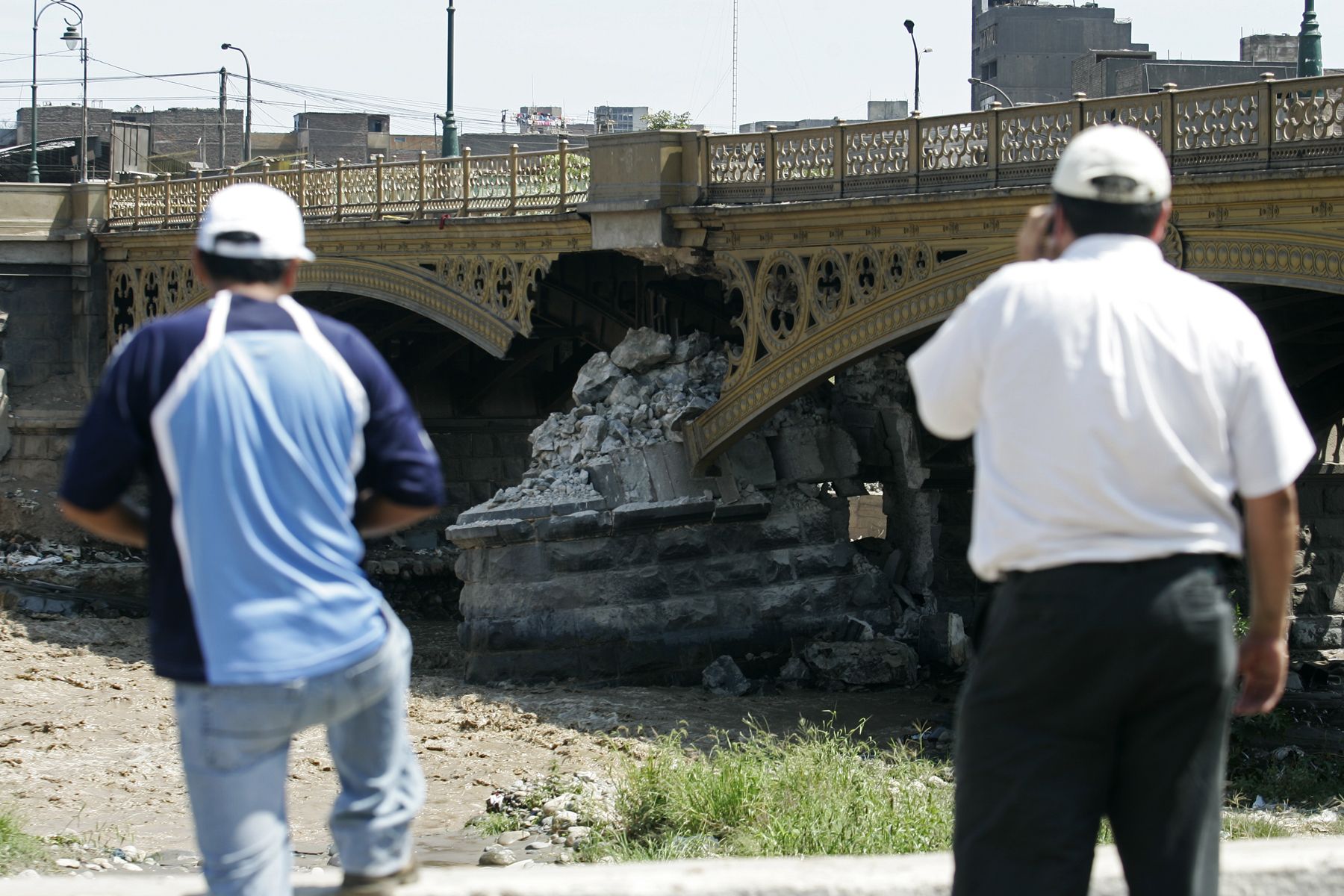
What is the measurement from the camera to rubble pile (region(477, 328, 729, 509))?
16.9m

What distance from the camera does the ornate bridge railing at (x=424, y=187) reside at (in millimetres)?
17656

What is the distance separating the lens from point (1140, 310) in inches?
111

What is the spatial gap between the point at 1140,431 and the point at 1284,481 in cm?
29

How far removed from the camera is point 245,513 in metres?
2.84

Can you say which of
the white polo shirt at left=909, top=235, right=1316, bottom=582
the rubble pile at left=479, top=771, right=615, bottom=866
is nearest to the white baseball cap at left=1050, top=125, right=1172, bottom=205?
the white polo shirt at left=909, top=235, right=1316, bottom=582

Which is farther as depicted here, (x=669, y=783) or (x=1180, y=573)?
(x=669, y=783)

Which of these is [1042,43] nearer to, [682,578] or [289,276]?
[682,578]

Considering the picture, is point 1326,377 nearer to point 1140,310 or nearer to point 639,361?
point 639,361

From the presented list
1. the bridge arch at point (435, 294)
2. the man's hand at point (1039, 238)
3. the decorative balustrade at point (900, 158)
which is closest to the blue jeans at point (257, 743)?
the man's hand at point (1039, 238)

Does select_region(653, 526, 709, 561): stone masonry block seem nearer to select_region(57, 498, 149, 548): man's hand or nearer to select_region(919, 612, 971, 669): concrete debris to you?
select_region(919, 612, 971, 669): concrete debris

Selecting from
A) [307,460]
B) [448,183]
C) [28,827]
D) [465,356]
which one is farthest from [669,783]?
[465,356]

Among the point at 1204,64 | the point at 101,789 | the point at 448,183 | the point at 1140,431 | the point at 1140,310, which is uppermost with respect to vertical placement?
the point at 1204,64

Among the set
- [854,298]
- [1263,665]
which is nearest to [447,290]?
[854,298]

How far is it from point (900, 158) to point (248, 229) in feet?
37.5
